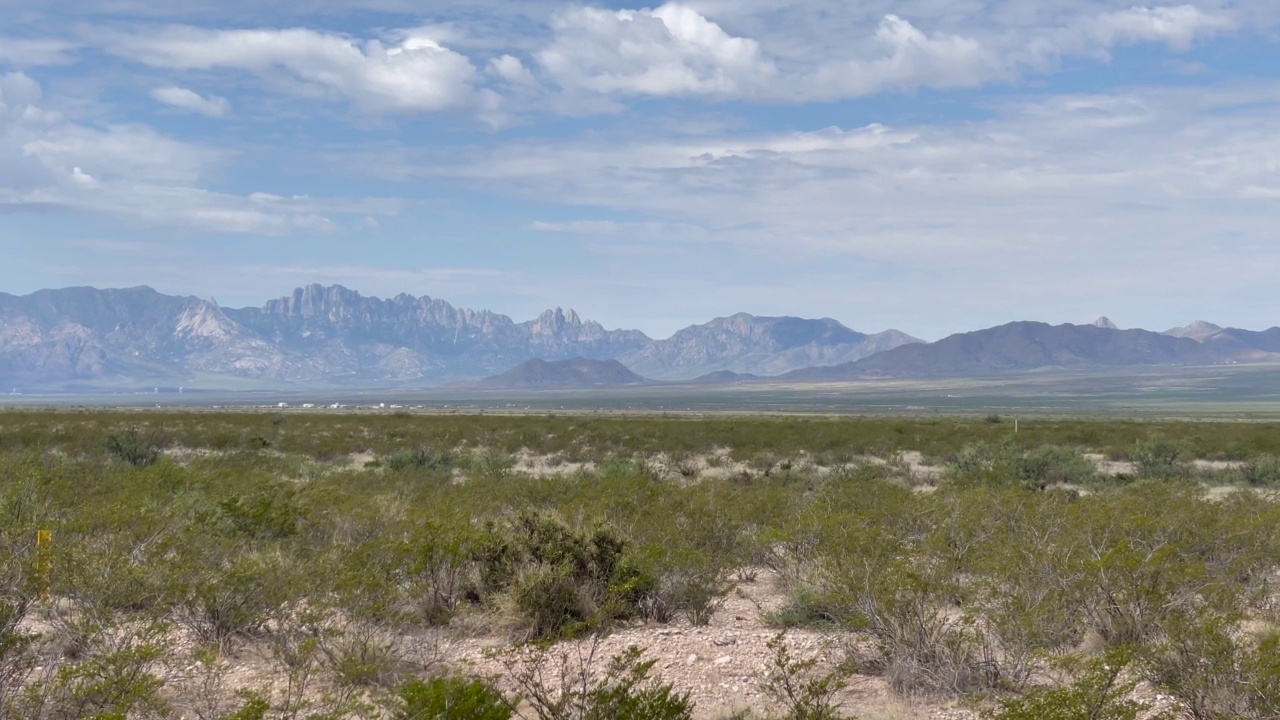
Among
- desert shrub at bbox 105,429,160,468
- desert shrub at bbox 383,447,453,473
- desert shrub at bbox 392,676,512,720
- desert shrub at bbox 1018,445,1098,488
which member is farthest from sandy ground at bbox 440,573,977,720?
desert shrub at bbox 105,429,160,468

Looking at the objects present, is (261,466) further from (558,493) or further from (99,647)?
(99,647)

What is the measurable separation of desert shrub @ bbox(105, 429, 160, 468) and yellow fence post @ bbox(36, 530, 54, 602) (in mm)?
22911

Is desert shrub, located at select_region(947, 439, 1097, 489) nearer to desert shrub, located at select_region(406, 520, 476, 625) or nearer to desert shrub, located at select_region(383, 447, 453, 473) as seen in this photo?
desert shrub, located at select_region(383, 447, 453, 473)

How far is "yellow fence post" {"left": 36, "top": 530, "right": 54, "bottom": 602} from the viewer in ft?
28.3

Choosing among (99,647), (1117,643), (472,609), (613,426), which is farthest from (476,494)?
(613,426)

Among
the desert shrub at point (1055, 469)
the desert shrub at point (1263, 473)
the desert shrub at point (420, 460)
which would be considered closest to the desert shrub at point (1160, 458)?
the desert shrub at point (1263, 473)

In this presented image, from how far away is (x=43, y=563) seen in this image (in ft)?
28.5

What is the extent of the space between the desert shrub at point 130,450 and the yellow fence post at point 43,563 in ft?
75.2

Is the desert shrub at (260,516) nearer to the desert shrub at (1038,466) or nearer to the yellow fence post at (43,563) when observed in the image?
the yellow fence post at (43,563)

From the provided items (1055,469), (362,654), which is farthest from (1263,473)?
(362,654)

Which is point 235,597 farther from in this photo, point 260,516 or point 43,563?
point 260,516

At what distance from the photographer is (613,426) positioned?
2243 inches

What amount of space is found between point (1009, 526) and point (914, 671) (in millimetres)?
5843

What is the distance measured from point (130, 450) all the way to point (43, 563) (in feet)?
87.0
